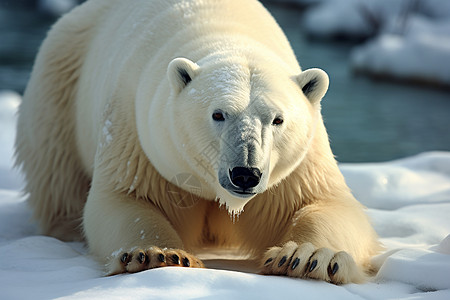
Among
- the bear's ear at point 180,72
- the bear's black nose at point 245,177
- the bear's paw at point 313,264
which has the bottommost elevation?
the bear's paw at point 313,264

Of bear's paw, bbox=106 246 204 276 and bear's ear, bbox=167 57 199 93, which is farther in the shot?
bear's ear, bbox=167 57 199 93

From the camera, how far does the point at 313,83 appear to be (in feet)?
9.36

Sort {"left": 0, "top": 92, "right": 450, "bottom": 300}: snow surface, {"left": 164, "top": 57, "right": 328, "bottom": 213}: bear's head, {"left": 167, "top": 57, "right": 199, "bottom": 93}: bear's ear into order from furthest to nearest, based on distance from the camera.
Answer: {"left": 167, "top": 57, "right": 199, "bottom": 93}: bear's ear
{"left": 164, "top": 57, "right": 328, "bottom": 213}: bear's head
{"left": 0, "top": 92, "right": 450, "bottom": 300}: snow surface

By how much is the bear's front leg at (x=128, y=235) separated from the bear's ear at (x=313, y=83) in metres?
0.85

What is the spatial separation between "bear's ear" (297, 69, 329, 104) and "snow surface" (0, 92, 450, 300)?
76 cm

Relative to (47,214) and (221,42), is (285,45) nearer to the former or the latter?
(221,42)

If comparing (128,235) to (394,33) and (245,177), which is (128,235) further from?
(394,33)

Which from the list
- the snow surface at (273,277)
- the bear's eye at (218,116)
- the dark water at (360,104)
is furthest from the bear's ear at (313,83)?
the dark water at (360,104)

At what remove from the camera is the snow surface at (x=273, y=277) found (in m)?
2.32

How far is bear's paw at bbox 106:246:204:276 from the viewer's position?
262cm

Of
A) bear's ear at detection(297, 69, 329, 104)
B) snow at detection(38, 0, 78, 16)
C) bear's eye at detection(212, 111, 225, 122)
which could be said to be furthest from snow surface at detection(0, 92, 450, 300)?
snow at detection(38, 0, 78, 16)

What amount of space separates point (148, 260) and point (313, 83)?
3.32 feet

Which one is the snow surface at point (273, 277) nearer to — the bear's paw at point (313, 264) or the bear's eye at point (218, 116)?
the bear's paw at point (313, 264)

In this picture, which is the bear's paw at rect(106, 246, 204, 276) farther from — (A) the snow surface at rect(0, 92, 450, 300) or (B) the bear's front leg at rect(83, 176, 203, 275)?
(A) the snow surface at rect(0, 92, 450, 300)
